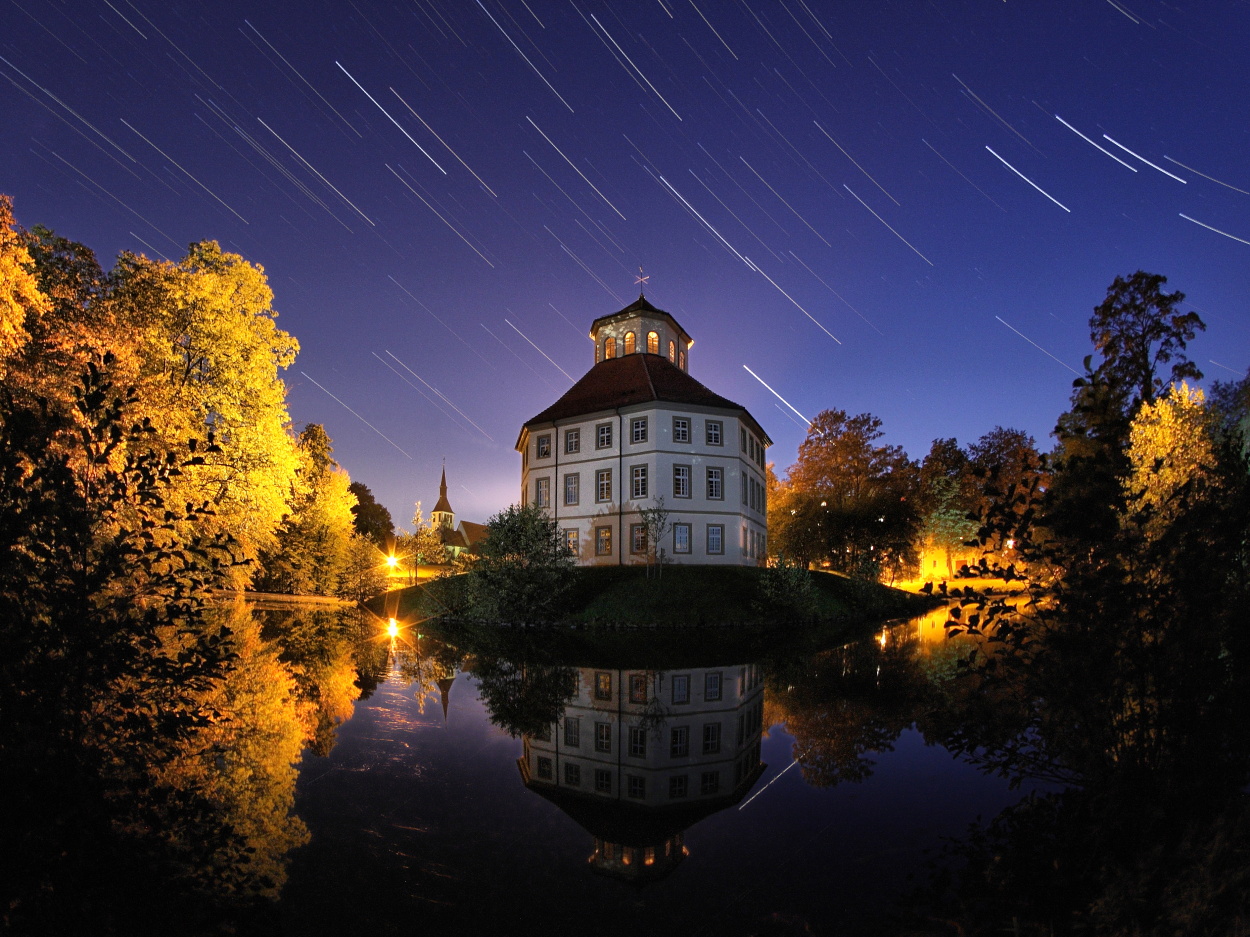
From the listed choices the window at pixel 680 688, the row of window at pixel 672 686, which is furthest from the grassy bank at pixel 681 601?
the window at pixel 680 688

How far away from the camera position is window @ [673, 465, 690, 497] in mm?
34906

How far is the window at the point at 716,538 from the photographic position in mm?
35062

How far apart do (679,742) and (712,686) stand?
14.0 feet

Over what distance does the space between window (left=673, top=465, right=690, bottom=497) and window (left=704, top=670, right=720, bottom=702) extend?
21137 millimetres

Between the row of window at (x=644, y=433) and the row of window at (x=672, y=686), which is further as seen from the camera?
the row of window at (x=644, y=433)

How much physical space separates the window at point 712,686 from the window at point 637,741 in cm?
254

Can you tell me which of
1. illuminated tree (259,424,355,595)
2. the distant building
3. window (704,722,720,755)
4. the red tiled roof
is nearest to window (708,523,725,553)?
the red tiled roof

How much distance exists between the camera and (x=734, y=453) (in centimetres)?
3650

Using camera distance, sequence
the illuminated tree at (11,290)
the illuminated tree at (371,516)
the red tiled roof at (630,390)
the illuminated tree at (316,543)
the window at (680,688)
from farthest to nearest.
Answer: the illuminated tree at (371,516)
the illuminated tree at (316,543)
the red tiled roof at (630,390)
the illuminated tree at (11,290)
the window at (680,688)

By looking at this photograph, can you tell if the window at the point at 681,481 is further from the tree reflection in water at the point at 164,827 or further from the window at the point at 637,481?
the tree reflection in water at the point at 164,827

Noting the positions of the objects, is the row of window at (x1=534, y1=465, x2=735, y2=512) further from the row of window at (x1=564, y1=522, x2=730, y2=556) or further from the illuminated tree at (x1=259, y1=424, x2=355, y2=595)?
the illuminated tree at (x1=259, y1=424, x2=355, y2=595)

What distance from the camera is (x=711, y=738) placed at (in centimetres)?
830

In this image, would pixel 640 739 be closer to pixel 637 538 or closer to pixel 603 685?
pixel 603 685

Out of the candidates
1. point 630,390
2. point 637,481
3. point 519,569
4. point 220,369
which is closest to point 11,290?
point 220,369
